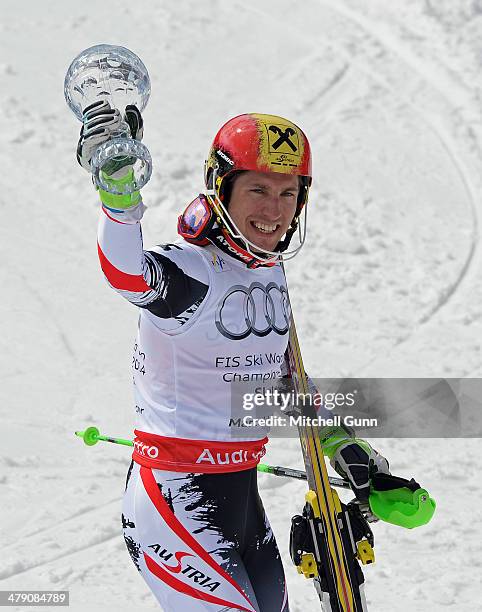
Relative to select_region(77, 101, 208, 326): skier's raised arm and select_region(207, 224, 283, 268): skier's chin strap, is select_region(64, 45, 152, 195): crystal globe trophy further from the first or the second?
select_region(207, 224, 283, 268): skier's chin strap

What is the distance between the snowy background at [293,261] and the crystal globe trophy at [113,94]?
11.1ft

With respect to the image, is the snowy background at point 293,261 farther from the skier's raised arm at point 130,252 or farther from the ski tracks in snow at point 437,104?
the skier's raised arm at point 130,252

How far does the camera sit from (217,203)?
3656mm

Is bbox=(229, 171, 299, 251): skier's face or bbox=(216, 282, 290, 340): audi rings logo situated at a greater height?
bbox=(229, 171, 299, 251): skier's face

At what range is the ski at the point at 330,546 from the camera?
3.89 m

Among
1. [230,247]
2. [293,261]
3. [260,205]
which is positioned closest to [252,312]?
[230,247]

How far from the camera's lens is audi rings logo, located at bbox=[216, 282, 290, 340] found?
3.56 metres

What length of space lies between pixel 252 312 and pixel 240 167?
0.52 metres

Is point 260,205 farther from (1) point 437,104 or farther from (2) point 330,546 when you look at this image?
(1) point 437,104

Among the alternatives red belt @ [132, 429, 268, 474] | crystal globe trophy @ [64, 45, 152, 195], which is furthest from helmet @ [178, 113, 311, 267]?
red belt @ [132, 429, 268, 474]

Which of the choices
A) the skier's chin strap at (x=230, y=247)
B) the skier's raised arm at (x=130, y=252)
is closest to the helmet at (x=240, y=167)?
the skier's chin strap at (x=230, y=247)

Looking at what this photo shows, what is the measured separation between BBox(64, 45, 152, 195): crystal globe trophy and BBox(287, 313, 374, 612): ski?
1.59 m

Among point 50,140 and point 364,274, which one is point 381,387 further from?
point 50,140

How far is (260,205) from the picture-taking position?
3.63 metres
